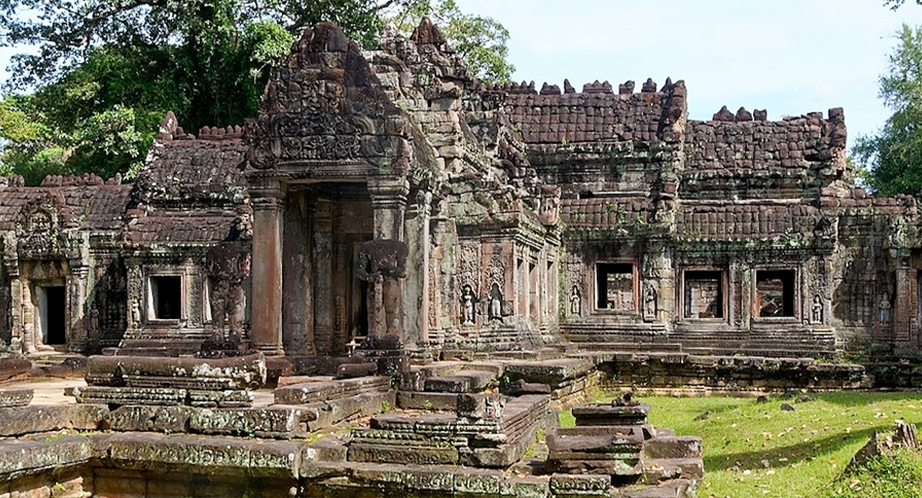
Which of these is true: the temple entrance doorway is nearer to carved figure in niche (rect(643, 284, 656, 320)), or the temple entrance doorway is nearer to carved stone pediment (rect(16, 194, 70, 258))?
carved stone pediment (rect(16, 194, 70, 258))

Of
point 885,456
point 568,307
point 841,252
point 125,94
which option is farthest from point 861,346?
point 125,94

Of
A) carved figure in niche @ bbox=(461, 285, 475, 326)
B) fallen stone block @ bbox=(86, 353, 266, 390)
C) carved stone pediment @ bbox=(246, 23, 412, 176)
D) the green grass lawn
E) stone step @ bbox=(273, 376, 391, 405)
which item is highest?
carved stone pediment @ bbox=(246, 23, 412, 176)

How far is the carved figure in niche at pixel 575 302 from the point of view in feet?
70.6

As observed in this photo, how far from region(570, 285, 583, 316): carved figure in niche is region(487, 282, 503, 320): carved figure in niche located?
433cm

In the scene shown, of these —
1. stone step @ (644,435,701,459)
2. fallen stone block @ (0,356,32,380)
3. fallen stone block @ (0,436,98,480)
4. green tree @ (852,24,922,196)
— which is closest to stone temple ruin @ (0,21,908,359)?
fallen stone block @ (0,356,32,380)

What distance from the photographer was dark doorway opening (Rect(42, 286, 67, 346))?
78.8ft

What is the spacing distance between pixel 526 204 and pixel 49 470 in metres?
12.1

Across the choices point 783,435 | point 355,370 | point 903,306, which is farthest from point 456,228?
point 903,306

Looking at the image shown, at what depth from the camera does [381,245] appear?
13.1 m

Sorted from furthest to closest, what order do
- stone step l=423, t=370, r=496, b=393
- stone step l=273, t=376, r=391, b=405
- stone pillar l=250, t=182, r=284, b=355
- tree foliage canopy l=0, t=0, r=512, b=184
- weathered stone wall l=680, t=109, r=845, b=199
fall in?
tree foliage canopy l=0, t=0, r=512, b=184, weathered stone wall l=680, t=109, r=845, b=199, stone pillar l=250, t=182, r=284, b=355, stone step l=423, t=370, r=496, b=393, stone step l=273, t=376, r=391, b=405

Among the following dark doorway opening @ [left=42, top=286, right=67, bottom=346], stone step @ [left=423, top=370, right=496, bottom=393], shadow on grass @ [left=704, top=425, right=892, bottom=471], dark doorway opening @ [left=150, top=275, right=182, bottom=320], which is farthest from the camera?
dark doorway opening @ [left=42, top=286, right=67, bottom=346]

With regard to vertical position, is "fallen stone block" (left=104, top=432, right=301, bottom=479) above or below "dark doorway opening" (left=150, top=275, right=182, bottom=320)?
below

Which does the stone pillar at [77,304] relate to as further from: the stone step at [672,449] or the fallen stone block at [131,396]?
the stone step at [672,449]

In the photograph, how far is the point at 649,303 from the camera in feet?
69.5
